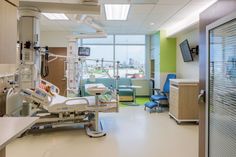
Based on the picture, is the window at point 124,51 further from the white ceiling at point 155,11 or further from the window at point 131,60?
the white ceiling at point 155,11

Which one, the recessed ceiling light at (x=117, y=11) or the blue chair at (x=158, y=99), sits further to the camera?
the blue chair at (x=158, y=99)

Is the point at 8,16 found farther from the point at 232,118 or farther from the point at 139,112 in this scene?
the point at 139,112

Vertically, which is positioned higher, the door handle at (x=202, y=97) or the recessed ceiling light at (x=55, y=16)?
the recessed ceiling light at (x=55, y=16)

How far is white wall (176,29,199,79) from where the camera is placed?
20.7 ft

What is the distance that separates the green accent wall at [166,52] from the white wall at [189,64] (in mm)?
179

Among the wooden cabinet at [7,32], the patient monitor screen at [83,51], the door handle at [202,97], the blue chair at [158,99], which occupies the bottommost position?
the blue chair at [158,99]

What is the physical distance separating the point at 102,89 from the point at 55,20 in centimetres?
327

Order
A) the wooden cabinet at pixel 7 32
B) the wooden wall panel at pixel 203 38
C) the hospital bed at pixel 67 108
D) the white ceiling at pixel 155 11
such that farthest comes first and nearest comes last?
the white ceiling at pixel 155 11 → the hospital bed at pixel 67 108 → the wooden wall panel at pixel 203 38 → the wooden cabinet at pixel 7 32

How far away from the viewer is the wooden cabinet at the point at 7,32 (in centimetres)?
198

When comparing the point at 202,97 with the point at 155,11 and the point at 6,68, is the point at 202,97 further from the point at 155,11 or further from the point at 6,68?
the point at 6,68

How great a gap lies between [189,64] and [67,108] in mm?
4117

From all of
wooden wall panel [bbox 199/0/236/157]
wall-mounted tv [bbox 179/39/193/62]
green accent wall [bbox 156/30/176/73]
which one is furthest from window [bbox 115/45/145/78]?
wooden wall panel [bbox 199/0/236/157]

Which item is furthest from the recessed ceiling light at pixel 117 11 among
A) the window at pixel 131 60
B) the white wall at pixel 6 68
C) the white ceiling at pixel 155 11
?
the window at pixel 131 60

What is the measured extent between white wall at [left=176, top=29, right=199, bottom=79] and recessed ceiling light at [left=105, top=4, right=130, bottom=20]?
2.07 metres
